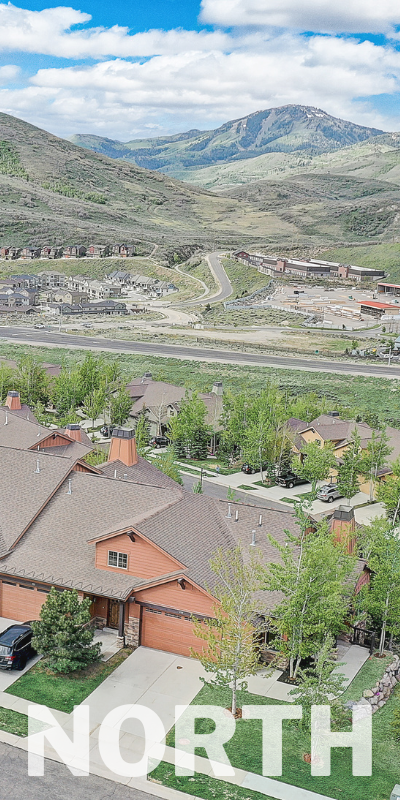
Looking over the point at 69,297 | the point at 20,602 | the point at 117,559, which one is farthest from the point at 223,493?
the point at 69,297

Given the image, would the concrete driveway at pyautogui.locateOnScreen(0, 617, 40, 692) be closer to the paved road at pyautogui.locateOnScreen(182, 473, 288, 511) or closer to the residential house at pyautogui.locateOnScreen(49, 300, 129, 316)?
the paved road at pyautogui.locateOnScreen(182, 473, 288, 511)

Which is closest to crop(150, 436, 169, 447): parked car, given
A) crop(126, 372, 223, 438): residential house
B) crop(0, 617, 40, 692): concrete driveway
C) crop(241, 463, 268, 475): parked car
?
crop(126, 372, 223, 438): residential house

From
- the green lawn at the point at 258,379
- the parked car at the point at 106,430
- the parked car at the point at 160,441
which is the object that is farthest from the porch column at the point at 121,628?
the green lawn at the point at 258,379

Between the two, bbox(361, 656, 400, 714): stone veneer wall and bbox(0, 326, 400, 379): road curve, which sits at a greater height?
bbox(0, 326, 400, 379): road curve

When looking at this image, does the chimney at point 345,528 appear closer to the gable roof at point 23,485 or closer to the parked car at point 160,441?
the gable roof at point 23,485

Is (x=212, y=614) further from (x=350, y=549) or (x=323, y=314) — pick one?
(x=323, y=314)

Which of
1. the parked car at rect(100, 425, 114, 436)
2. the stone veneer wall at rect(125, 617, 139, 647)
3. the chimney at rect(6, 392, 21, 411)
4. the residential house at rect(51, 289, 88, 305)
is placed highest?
the residential house at rect(51, 289, 88, 305)

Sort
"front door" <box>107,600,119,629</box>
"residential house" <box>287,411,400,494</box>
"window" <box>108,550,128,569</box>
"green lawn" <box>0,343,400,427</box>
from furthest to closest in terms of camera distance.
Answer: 1. "green lawn" <box>0,343,400,427</box>
2. "residential house" <box>287,411,400,494</box>
3. "front door" <box>107,600,119,629</box>
4. "window" <box>108,550,128,569</box>
